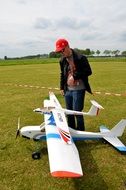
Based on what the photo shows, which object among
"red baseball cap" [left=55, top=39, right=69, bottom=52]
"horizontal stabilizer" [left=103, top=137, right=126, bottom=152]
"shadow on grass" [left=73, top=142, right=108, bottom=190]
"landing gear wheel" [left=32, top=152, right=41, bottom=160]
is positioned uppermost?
"red baseball cap" [left=55, top=39, right=69, bottom=52]

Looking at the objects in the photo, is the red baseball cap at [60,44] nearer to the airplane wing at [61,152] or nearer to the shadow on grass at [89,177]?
the airplane wing at [61,152]

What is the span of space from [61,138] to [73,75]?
2.40 metres

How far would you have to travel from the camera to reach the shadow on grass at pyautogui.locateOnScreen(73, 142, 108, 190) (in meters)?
5.73

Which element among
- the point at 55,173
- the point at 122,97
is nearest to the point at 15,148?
the point at 55,173

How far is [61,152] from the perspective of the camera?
5.30 meters

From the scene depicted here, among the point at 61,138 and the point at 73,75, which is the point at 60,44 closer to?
the point at 73,75

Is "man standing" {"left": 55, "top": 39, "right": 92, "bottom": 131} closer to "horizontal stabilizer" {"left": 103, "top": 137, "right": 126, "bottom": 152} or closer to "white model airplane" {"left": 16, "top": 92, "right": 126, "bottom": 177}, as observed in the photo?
"white model airplane" {"left": 16, "top": 92, "right": 126, "bottom": 177}

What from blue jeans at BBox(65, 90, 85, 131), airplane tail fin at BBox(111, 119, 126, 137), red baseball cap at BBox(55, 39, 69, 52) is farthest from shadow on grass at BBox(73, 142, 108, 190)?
red baseball cap at BBox(55, 39, 69, 52)

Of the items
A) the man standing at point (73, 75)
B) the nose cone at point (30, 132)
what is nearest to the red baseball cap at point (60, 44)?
the man standing at point (73, 75)

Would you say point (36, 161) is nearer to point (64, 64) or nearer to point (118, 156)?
point (118, 156)

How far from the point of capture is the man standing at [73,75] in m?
7.50

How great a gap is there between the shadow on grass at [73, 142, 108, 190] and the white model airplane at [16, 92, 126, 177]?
1.93 feet

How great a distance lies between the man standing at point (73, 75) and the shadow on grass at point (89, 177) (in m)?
1.23

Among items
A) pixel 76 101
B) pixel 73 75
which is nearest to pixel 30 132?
pixel 76 101
